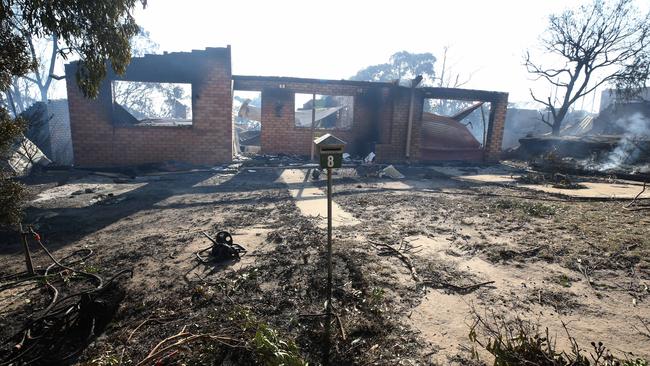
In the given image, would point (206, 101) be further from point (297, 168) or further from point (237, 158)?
point (297, 168)

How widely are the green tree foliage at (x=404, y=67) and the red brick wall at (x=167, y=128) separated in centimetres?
3443

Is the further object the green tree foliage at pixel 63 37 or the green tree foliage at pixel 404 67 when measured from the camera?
the green tree foliage at pixel 404 67

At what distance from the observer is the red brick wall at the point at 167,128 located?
416 inches

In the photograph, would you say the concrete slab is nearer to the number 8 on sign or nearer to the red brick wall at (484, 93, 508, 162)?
the red brick wall at (484, 93, 508, 162)

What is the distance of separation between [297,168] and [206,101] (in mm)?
4037

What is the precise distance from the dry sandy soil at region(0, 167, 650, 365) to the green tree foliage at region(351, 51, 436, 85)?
124 ft

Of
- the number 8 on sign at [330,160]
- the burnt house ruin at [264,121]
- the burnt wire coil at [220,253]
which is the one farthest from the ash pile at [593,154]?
the burnt wire coil at [220,253]

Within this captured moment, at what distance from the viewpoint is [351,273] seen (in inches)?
136

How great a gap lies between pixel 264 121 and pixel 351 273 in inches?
434

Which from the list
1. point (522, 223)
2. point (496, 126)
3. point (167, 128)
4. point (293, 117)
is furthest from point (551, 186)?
point (167, 128)

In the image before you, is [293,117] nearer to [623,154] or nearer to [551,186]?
[551,186]

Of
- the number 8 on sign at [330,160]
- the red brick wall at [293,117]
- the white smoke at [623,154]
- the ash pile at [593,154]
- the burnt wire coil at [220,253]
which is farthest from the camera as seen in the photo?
the red brick wall at [293,117]

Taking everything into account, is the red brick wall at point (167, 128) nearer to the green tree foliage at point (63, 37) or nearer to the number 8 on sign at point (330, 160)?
the green tree foliage at point (63, 37)

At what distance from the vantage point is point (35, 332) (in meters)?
2.51
